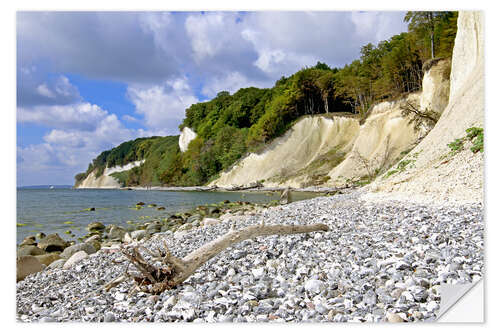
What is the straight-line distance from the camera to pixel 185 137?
5503 cm

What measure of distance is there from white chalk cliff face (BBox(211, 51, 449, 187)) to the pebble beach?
54.5 ft

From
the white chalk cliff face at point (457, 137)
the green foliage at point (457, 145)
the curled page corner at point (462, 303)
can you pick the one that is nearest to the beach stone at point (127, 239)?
the white chalk cliff face at point (457, 137)

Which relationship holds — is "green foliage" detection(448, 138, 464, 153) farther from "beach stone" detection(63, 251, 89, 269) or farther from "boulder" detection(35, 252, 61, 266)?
"boulder" detection(35, 252, 61, 266)

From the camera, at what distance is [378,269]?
321 centimetres

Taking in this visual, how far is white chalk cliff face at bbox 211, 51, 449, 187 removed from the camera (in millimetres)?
20469

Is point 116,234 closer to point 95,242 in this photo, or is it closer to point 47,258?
point 95,242

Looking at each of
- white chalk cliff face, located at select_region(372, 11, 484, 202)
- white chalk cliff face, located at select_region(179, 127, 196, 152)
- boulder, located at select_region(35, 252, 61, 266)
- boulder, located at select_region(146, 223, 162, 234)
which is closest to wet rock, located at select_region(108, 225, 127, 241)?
boulder, located at select_region(146, 223, 162, 234)

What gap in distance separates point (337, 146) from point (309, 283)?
98.9ft

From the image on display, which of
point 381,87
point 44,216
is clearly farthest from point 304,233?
point 381,87

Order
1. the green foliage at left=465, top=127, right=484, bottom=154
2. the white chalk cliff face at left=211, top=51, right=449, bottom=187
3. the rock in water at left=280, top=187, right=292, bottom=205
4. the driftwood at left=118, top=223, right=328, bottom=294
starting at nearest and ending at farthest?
the driftwood at left=118, top=223, right=328, bottom=294
the green foliage at left=465, top=127, right=484, bottom=154
the rock in water at left=280, top=187, right=292, bottom=205
the white chalk cliff face at left=211, top=51, right=449, bottom=187

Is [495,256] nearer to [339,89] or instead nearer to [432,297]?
[432,297]

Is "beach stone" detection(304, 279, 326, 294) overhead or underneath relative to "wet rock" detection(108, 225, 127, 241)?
overhead

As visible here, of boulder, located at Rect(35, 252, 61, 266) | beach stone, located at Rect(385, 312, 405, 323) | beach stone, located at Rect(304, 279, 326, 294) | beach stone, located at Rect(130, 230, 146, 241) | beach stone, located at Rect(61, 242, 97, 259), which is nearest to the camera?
beach stone, located at Rect(385, 312, 405, 323)

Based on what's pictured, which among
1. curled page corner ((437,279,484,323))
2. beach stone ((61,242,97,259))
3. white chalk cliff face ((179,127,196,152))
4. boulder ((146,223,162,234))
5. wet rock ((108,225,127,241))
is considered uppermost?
white chalk cliff face ((179,127,196,152))
